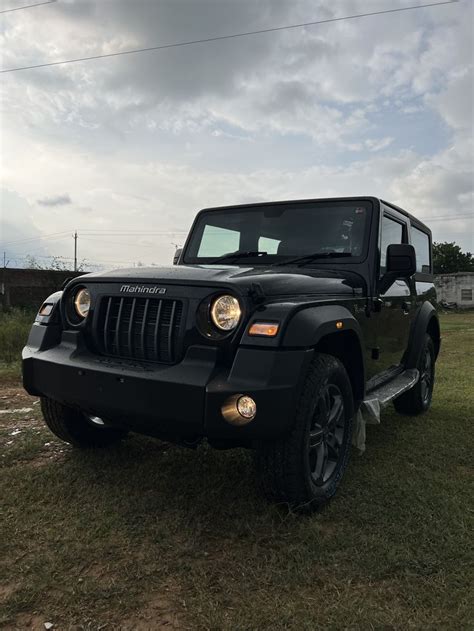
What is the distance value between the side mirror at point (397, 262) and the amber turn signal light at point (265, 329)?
152cm

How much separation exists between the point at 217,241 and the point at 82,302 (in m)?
1.47

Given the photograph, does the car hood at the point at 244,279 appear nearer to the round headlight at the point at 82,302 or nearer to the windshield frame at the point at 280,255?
the round headlight at the point at 82,302

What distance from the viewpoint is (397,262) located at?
11.4 feet

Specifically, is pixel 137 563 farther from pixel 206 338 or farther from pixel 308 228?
pixel 308 228

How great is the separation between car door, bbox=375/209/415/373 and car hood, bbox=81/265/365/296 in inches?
23.3

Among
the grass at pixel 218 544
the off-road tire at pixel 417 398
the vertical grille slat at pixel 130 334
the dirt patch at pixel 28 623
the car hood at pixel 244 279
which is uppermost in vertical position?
the car hood at pixel 244 279

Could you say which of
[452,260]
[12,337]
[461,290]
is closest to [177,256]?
[12,337]

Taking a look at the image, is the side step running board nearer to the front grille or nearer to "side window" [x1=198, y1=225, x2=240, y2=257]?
the front grille

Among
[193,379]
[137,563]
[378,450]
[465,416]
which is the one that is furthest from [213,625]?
[465,416]

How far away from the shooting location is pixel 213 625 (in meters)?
1.80

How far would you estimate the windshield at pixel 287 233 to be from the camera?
3549mm

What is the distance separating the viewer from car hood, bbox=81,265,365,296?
2508 mm

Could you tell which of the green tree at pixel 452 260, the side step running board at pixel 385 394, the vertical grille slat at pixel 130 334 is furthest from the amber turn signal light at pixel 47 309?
the green tree at pixel 452 260

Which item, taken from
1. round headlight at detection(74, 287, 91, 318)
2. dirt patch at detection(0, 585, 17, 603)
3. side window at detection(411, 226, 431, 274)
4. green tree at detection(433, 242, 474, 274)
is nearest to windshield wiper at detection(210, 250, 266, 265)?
round headlight at detection(74, 287, 91, 318)
